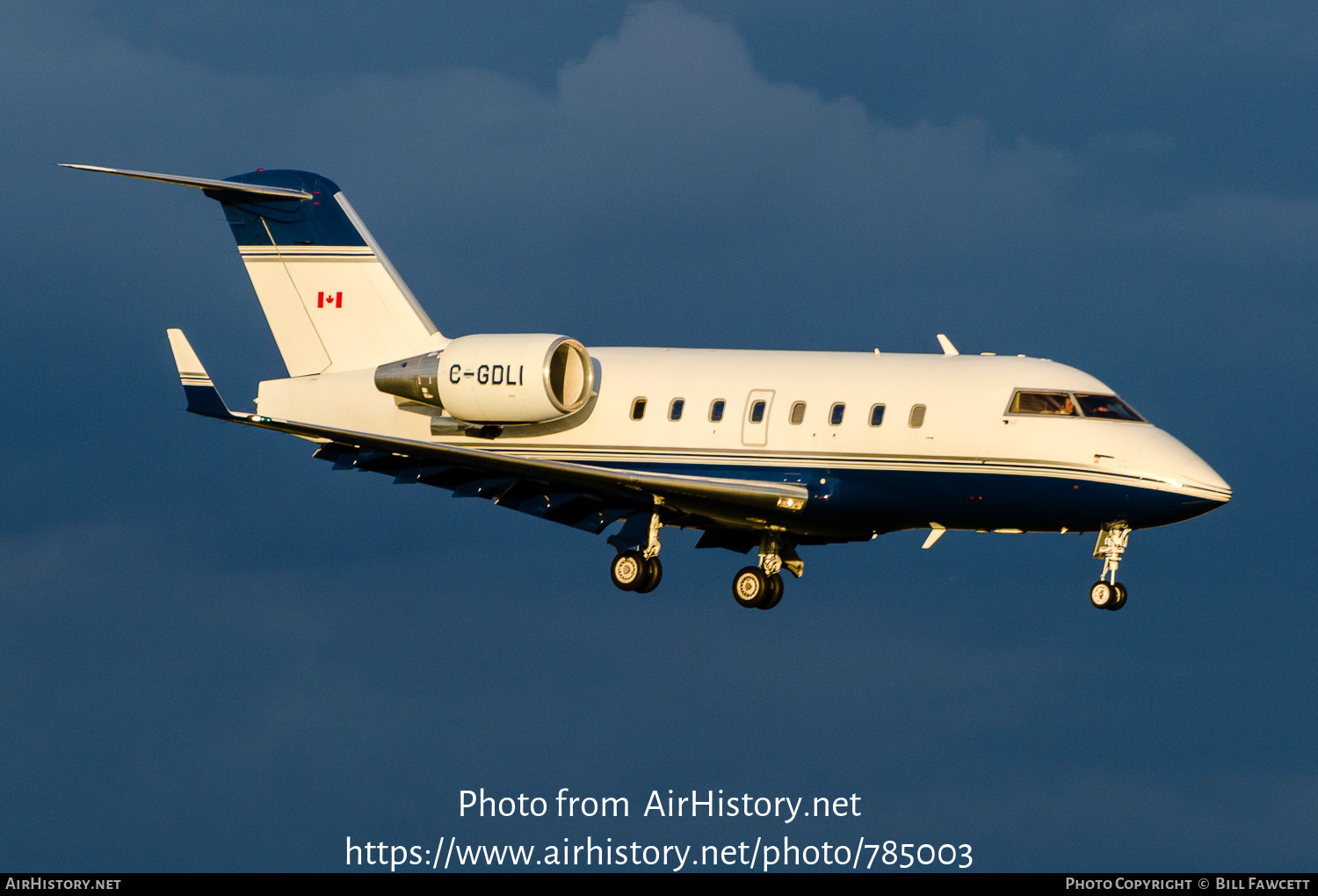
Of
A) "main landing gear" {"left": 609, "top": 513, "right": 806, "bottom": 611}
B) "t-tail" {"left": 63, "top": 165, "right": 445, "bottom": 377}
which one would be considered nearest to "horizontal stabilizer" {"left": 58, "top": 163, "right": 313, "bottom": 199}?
"t-tail" {"left": 63, "top": 165, "right": 445, "bottom": 377}

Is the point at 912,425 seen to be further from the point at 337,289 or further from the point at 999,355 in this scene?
the point at 337,289

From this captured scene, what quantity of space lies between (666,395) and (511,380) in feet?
9.95

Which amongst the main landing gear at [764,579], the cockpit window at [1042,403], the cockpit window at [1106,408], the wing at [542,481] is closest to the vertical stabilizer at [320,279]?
the wing at [542,481]

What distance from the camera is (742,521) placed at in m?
36.4

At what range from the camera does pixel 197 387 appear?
3422cm

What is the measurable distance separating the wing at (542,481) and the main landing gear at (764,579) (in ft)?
2.67

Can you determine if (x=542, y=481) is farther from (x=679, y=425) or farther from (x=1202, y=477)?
(x=1202, y=477)

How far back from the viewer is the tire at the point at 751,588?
37.4 meters

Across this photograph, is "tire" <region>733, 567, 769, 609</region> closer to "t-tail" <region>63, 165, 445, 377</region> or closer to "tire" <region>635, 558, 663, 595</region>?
"tire" <region>635, 558, 663, 595</region>

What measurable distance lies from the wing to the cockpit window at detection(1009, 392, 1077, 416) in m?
4.16

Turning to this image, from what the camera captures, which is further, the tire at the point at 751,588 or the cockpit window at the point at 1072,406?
the tire at the point at 751,588

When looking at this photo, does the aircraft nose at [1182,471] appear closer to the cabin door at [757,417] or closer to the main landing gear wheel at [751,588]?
the cabin door at [757,417]

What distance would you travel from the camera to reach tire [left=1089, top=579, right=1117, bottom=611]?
3341 centimetres

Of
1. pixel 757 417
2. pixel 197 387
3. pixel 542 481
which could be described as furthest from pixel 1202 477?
pixel 197 387
